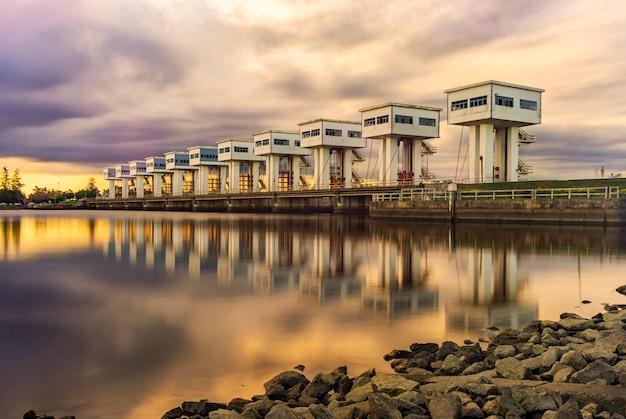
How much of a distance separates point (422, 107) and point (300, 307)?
55.7 m

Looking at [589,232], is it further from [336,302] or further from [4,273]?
[4,273]

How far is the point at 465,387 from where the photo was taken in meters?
5.77

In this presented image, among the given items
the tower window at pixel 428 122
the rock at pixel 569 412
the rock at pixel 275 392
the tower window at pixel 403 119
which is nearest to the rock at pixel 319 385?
the rock at pixel 275 392

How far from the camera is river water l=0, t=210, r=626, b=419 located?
272 inches

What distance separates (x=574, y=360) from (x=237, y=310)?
6.81m

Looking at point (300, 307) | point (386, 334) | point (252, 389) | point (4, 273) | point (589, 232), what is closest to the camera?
point (252, 389)

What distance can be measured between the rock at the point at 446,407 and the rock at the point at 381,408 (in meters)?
0.38

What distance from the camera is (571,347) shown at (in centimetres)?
742

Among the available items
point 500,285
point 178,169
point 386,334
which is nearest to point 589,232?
point 500,285

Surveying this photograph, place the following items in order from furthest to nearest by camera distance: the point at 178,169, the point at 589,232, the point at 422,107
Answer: the point at 178,169 < the point at 422,107 < the point at 589,232

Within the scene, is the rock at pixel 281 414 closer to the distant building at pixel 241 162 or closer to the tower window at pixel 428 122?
the tower window at pixel 428 122

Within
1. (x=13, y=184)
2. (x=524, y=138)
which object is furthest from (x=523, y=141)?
(x=13, y=184)

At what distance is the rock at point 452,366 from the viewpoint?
22.3 ft

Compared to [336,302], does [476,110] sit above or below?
above
